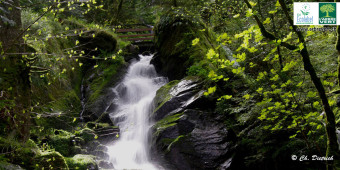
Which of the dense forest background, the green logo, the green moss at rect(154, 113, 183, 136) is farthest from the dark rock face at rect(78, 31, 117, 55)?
the green logo

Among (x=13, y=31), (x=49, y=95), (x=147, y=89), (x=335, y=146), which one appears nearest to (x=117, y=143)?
(x=49, y=95)

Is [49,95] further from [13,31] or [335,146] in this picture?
[335,146]

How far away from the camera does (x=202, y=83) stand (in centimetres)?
628

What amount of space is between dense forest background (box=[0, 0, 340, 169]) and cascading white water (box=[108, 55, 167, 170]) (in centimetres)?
48

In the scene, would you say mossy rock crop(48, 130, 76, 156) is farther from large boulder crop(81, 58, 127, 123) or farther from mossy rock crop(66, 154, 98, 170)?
large boulder crop(81, 58, 127, 123)

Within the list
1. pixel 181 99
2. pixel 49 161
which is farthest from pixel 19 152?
pixel 181 99

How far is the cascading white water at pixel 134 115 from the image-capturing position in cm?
620

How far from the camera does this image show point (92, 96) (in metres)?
9.06

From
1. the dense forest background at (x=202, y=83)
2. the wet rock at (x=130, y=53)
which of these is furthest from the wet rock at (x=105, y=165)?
the wet rock at (x=130, y=53)

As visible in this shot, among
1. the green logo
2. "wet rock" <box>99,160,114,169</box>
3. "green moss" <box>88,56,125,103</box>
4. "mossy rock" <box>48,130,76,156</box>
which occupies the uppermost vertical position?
"green moss" <box>88,56,125,103</box>

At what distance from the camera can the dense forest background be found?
2.59 m

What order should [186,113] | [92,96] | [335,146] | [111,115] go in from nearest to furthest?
1. [335,146]
2. [186,113]
3. [111,115]
4. [92,96]

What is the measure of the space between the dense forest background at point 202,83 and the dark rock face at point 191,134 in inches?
9.0

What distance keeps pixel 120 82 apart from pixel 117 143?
394 centimetres
